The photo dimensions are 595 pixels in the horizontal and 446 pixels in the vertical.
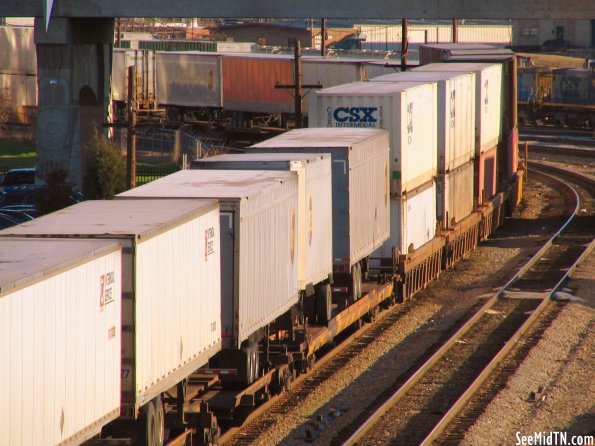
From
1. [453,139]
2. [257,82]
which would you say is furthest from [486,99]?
[257,82]

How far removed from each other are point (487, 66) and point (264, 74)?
25898 millimetres

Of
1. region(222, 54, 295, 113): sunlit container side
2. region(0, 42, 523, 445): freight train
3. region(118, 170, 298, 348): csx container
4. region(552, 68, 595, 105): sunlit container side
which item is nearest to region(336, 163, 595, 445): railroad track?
region(0, 42, 523, 445): freight train

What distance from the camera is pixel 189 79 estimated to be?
214 feet

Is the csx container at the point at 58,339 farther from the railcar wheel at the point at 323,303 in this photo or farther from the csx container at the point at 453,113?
the csx container at the point at 453,113

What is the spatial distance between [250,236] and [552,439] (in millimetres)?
5075

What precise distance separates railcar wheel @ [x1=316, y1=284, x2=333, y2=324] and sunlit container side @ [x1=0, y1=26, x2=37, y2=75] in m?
51.5

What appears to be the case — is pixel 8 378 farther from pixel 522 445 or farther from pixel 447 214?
pixel 447 214

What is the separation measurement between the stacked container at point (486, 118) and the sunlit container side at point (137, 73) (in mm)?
25771

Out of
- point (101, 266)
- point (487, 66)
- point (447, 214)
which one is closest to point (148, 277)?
point (101, 266)

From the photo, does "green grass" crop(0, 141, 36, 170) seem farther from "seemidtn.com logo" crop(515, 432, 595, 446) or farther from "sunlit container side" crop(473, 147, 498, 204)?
"seemidtn.com logo" crop(515, 432, 595, 446)

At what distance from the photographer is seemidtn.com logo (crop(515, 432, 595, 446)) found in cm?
1602

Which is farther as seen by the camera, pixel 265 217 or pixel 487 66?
pixel 487 66

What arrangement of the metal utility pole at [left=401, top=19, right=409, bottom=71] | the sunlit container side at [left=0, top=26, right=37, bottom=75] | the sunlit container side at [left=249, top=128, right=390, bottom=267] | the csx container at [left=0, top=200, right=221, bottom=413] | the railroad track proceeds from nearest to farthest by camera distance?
the csx container at [left=0, top=200, right=221, bottom=413] < the railroad track < the sunlit container side at [left=249, top=128, right=390, bottom=267] < the metal utility pole at [left=401, top=19, right=409, bottom=71] < the sunlit container side at [left=0, top=26, right=37, bottom=75]

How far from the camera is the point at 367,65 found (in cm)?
5759
